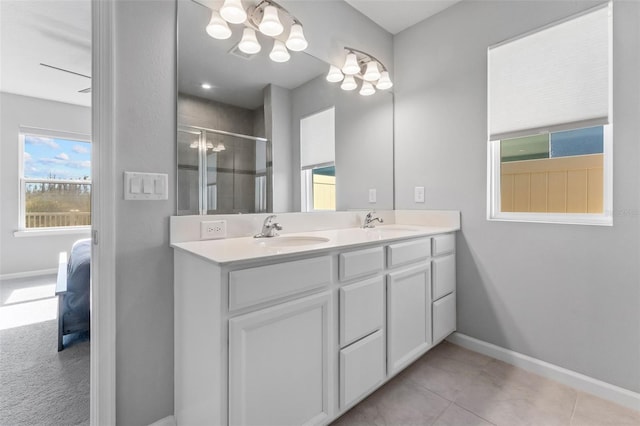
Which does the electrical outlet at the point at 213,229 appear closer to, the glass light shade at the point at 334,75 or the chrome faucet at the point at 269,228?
the chrome faucet at the point at 269,228

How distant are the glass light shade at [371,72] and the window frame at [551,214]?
96 cm

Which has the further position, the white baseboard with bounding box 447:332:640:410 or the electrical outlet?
the white baseboard with bounding box 447:332:640:410

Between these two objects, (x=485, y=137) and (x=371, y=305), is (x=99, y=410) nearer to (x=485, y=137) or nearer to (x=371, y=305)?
(x=371, y=305)

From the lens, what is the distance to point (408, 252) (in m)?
1.64

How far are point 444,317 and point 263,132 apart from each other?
170 centimetres

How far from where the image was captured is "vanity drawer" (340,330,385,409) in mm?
1286

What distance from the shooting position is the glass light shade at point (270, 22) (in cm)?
153

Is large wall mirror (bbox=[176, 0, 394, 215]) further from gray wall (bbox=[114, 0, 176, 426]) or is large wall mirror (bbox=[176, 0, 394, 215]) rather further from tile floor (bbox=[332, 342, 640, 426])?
tile floor (bbox=[332, 342, 640, 426])

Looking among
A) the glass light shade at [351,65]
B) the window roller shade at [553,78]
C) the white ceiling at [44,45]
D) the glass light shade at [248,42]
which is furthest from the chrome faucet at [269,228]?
the white ceiling at [44,45]

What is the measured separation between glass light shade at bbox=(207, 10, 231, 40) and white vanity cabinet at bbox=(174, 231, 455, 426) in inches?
43.6

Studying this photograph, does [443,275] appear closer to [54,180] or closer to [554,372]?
[554,372]

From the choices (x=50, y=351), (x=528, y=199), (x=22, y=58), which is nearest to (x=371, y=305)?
(x=528, y=199)

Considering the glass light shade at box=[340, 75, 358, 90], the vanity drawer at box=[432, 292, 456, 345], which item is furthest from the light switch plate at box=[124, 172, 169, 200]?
the vanity drawer at box=[432, 292, 456, 345]

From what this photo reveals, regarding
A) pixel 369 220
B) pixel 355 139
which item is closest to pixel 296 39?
pixel 355 139
